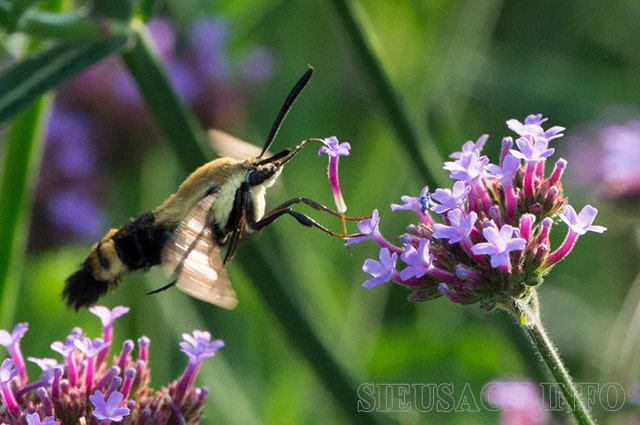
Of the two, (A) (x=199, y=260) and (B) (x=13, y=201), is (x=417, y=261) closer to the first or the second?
(A) (x=199, y=260)

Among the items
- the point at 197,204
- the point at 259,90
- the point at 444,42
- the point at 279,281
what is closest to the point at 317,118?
the point at 259,90

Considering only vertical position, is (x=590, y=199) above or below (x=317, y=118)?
below

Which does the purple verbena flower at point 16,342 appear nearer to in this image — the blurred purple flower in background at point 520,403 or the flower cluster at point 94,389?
the flower cluster at point 94,389

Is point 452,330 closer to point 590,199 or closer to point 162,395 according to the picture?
point 590,199

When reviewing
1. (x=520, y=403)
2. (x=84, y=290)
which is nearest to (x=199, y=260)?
(x=84, y=290)

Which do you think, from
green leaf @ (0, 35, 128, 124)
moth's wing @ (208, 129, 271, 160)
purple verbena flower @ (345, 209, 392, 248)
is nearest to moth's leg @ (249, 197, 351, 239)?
purple verbena flower @ (345, 209, 392, 248)

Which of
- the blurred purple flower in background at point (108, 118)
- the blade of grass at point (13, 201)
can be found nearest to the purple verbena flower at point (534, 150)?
the blade of grass at point (13, 201)
